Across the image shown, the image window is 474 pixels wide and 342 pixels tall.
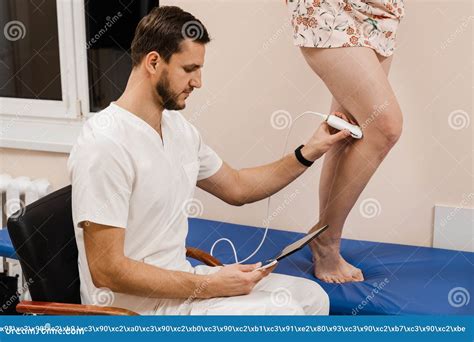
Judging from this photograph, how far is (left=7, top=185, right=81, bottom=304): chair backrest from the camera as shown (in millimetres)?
1771

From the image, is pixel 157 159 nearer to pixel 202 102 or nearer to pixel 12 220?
pixel 12 220

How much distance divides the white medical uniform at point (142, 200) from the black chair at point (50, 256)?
0.13 ft

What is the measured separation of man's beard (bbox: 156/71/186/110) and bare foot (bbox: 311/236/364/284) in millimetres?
795

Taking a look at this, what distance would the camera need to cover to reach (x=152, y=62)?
5.95 feet

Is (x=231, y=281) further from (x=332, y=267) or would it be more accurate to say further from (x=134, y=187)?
(x=332, y=267)

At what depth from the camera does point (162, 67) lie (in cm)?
182

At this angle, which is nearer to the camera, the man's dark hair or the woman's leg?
the man's dark hair

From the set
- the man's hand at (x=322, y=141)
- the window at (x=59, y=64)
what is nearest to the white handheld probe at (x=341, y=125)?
the man's hand at (x=322, y=141)

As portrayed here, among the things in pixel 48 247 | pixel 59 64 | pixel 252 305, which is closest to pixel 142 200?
pixel 48 247

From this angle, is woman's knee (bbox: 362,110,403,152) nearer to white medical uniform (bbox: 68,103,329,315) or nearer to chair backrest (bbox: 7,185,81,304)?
white medical uniform (bbox: 68,103,329,315)

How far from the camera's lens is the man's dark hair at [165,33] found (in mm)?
1812

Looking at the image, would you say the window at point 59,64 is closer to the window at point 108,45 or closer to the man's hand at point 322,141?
the window at point 108,45

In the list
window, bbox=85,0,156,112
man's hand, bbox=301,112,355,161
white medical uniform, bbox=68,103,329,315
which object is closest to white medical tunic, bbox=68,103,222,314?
white medical uniform, bbox=68,103,329,315

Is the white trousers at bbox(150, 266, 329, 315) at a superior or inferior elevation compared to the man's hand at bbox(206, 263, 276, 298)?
inferior
